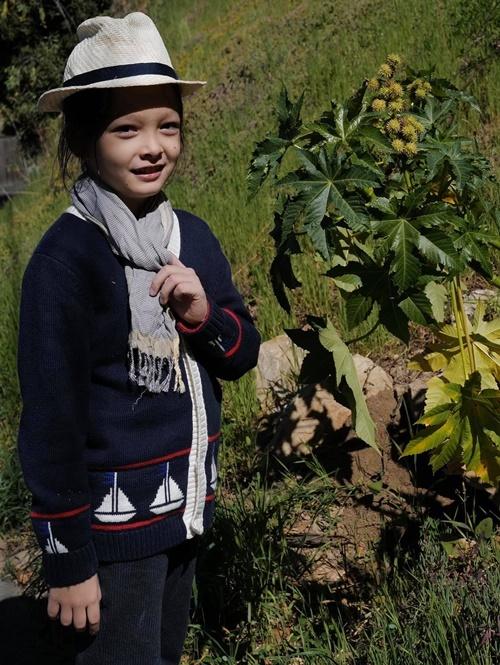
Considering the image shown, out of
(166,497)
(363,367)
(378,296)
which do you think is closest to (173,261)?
(166,497)

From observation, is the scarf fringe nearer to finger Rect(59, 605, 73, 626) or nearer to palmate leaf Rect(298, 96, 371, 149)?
finger Rect(59, 605, 73, 626)

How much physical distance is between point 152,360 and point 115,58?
0.66 metres

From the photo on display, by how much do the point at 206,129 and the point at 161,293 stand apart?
6.47 meters

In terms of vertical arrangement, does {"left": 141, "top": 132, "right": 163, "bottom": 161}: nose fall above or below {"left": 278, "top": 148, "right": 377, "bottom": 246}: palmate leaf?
above

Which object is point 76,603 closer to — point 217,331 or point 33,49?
point 217,331

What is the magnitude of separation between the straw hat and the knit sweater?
292mm

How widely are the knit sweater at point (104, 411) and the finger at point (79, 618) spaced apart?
0.07 metres

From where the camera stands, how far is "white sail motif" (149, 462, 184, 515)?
1.94 metres

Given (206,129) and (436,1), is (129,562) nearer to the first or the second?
(436,1)

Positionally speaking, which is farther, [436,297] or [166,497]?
[436,297]

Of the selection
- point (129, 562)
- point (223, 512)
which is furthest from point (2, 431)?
point (129, 562)

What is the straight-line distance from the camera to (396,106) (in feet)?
7.20

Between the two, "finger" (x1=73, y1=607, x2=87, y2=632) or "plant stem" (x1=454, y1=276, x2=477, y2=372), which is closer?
"finger" (x1=73, y1=607, x2=87, y2=632)

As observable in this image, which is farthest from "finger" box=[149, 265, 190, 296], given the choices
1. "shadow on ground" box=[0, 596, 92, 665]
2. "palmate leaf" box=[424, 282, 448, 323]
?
"shadow on ground" box=[0, 596, 92, 665]
